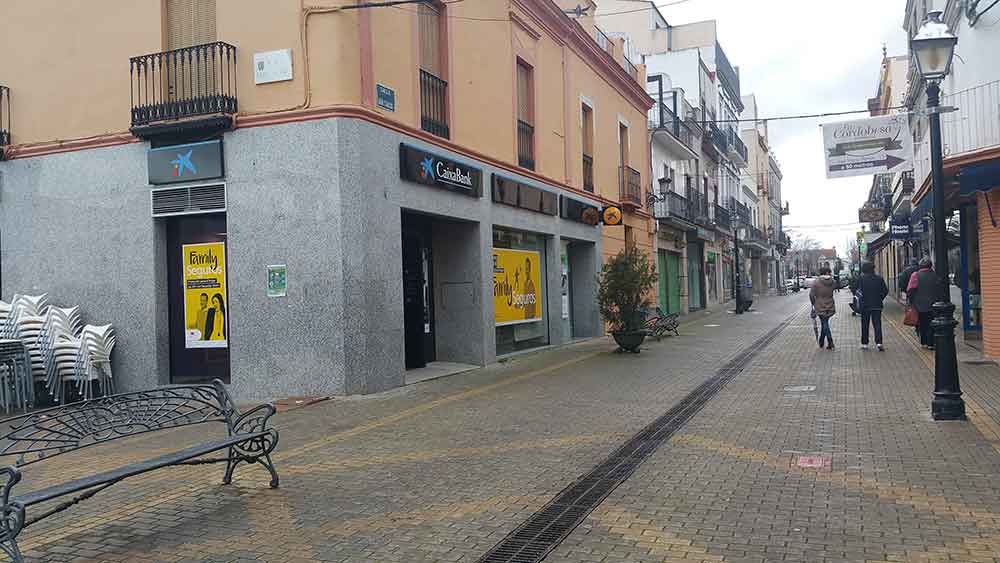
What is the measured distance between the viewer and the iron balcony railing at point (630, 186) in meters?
23.6

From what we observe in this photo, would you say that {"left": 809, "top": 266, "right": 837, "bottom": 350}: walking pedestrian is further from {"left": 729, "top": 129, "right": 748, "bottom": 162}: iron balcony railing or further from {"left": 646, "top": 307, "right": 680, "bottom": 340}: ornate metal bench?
{"left": 729, "top": 129, "right": 748, "bottom": 162}: iron balcony railing

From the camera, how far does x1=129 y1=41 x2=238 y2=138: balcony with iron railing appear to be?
10.9m

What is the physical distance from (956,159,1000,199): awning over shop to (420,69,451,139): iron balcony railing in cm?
786

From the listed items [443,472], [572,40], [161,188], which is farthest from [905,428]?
[572,40]

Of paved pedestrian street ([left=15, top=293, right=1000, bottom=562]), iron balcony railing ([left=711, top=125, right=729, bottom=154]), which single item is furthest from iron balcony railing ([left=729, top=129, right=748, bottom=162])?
paved pedestrian street ([left=15, top=293, right=1000, bottom=562])

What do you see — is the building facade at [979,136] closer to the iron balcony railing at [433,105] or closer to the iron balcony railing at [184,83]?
the iron balcony railing at [433,105]

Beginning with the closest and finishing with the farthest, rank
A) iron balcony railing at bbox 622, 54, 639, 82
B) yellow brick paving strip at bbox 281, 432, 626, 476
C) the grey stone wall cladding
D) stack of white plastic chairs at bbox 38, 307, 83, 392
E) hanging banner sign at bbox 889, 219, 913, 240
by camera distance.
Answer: yellow brick paving strip at bbox 281, 432, 626, 476 → the grey stone wall cladding → stack of white plastic chairs at bbox 38, 307, 83, 392 → iron balcony railing at bbox 622, 54, 639, 82 → hanging banner sign at bbox 889, 219, 913, 240

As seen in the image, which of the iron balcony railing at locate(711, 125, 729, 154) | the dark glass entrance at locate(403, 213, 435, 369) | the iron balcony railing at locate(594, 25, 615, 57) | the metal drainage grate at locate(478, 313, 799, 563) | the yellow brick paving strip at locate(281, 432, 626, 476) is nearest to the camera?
the metal drainage grate at locate(478, 313, 799, 563)

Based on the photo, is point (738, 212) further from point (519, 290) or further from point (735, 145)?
point (519, 290)

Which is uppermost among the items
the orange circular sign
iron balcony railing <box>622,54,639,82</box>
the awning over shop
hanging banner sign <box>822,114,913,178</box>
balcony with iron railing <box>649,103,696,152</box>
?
iron balcony railing <box>622,54,639,82</box>

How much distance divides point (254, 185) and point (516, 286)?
6.87 metres

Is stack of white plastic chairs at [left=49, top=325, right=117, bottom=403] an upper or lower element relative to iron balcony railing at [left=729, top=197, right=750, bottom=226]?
lower

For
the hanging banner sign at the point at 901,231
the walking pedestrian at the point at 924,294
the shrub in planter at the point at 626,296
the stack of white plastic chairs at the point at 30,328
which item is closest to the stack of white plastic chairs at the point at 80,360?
the stack of white plastic chairs at the point at 30,328

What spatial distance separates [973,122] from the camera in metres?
12.1
